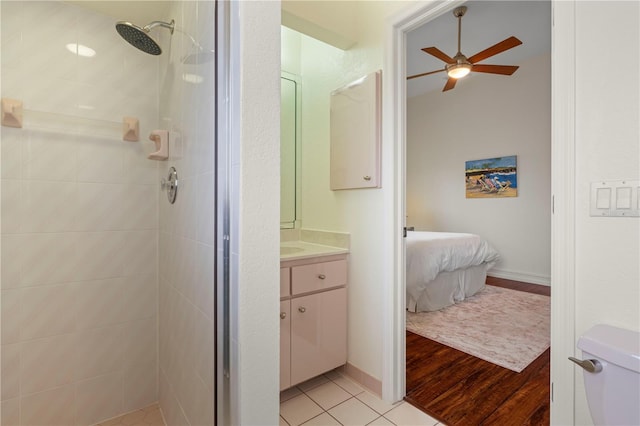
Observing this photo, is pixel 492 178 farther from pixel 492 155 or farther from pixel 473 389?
pixel 473 389

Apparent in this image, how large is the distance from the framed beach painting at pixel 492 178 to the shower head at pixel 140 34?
441cm

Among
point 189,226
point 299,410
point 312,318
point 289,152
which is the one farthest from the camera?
point 289,152

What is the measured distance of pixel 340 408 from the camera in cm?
170

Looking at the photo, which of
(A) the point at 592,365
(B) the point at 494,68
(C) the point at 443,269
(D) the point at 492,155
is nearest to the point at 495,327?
(C) the point at 443,269

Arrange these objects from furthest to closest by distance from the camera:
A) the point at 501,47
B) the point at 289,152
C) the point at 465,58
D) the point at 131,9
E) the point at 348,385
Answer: the point at 465,58
the point at 501,47
the point at 289,152
the point at 348,385
the point at 131,9

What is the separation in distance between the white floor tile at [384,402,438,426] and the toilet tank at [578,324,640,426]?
82 cm

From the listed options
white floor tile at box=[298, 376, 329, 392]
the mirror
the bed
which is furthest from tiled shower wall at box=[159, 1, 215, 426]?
the bed

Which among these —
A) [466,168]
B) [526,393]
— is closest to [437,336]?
[526,393]

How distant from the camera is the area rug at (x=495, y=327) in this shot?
2.26 meters

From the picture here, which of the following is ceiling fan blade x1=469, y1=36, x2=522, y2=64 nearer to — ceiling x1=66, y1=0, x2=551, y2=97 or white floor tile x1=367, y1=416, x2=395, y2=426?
ceiling x1=66, y1=0, x2=551, y2=97

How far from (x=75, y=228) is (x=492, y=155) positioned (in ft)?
16.0

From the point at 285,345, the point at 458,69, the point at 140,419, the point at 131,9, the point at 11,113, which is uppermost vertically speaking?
the point at 458,69

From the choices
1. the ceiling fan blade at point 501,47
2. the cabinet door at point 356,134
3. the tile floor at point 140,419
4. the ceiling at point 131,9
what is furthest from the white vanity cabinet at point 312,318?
the ceiling fan blade at point 501,47

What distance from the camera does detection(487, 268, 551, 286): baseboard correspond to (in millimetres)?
4063
